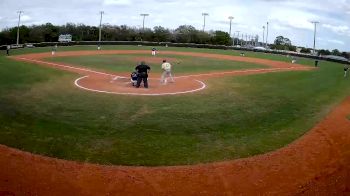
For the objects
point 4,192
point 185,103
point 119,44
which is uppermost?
point 119,44

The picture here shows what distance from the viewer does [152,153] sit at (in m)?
12.8

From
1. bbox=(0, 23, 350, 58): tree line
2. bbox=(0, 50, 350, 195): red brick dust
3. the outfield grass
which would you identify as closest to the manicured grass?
the outfield grass

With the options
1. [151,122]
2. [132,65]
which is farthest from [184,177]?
[132,65]

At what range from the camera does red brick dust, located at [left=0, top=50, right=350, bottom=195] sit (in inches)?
410

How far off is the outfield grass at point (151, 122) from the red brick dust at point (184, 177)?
0.54m

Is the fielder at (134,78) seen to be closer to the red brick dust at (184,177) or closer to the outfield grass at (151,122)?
the outfield grass at (151,122)

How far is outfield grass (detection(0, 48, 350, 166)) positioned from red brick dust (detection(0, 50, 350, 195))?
542 mm

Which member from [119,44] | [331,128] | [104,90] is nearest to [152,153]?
[331,128]

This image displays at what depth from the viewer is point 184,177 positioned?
11.2 meters

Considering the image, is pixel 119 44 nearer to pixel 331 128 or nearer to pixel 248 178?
pixel 331 128

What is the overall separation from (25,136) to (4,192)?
13.5 feet

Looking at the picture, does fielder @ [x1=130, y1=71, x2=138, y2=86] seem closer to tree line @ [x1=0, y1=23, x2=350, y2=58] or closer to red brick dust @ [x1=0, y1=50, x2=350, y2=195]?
red brick dust @ [x1=0, y1=50, x2=350, y2=195]

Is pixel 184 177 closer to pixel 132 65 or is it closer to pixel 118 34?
pixel 132 65

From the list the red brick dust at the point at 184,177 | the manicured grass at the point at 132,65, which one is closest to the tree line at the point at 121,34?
the manicured grass at the point at 132,65
